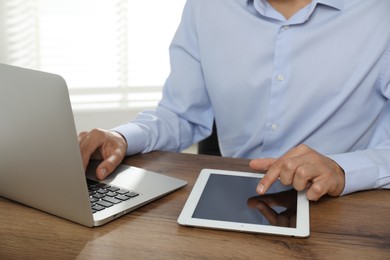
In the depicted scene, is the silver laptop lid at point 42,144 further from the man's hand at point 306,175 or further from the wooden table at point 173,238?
the man's hand at point 306,175

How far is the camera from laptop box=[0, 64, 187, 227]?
32.7 inches

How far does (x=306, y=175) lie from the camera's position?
104cm

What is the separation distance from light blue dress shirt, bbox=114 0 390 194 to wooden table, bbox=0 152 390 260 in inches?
11.9

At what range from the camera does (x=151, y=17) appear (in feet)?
10.1

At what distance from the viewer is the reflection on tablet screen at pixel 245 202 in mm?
954

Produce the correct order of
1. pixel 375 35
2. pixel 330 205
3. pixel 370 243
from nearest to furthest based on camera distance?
1. pixel 370 243
2. pixel 330 205
3. pixel 375 35

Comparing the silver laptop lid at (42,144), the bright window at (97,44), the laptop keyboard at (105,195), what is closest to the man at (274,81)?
the laptop keyboard at (105,195)

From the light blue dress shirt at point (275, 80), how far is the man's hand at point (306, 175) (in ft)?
0.75

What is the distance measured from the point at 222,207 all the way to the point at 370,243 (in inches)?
9.3

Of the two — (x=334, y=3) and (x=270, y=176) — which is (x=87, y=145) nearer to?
(x=270, y=176)

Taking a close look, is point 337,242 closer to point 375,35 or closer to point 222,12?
point 375,35

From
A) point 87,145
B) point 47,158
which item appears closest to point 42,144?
point 47,158

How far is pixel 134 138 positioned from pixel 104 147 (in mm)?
77

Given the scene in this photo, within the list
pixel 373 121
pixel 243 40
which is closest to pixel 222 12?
pixel 243 40
